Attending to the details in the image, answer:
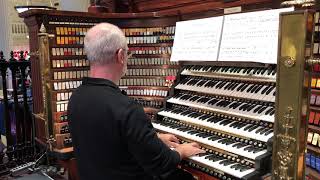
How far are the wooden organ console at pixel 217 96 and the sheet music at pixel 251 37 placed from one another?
0.15 metres

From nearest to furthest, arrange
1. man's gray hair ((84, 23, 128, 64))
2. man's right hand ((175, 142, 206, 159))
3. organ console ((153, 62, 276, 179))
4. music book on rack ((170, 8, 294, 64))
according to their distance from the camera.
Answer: man's gray hair ((84, 23, 128, 64)) → organ console ((153, 62, 276, 179)) → man's right hand ((175, 142, 206, 159)) → music book on rack ((170, 8, 294, 64))

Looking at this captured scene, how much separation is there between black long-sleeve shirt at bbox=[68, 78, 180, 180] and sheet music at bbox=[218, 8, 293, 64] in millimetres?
984

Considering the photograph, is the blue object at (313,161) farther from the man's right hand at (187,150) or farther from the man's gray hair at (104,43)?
the man's gray hair at (104,43)

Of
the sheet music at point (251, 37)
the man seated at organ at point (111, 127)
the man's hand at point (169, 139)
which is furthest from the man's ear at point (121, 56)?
the sheet music at point (251, 37)

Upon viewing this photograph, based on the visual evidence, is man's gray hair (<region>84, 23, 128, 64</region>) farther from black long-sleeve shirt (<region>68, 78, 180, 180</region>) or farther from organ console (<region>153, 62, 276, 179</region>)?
organ console (<region>153, 62, 276, 179</region>)

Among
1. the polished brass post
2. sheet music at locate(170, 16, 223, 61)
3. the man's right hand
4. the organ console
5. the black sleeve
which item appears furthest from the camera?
sheet music at locate(170, 16, 223, 61)

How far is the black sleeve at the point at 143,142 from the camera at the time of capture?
5.99 ft

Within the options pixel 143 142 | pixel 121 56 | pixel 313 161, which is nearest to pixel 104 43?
pixel 121 56

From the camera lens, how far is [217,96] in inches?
110

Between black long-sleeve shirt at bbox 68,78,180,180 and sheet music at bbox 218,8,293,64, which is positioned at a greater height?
sheet music at bbox 218,8,293,64

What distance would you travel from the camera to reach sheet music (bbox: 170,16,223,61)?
9.35 feet

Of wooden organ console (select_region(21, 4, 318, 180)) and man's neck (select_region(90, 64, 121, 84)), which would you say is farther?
man's neck (select_region(90, 64, 121, 84))

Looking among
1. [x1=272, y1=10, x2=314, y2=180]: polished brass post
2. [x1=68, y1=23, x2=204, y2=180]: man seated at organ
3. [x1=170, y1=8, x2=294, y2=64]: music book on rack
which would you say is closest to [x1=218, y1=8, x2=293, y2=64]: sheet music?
[x1=170, y1=8, x2=294, y2=64]: music book on rack

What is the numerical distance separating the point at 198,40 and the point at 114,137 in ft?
4.85
